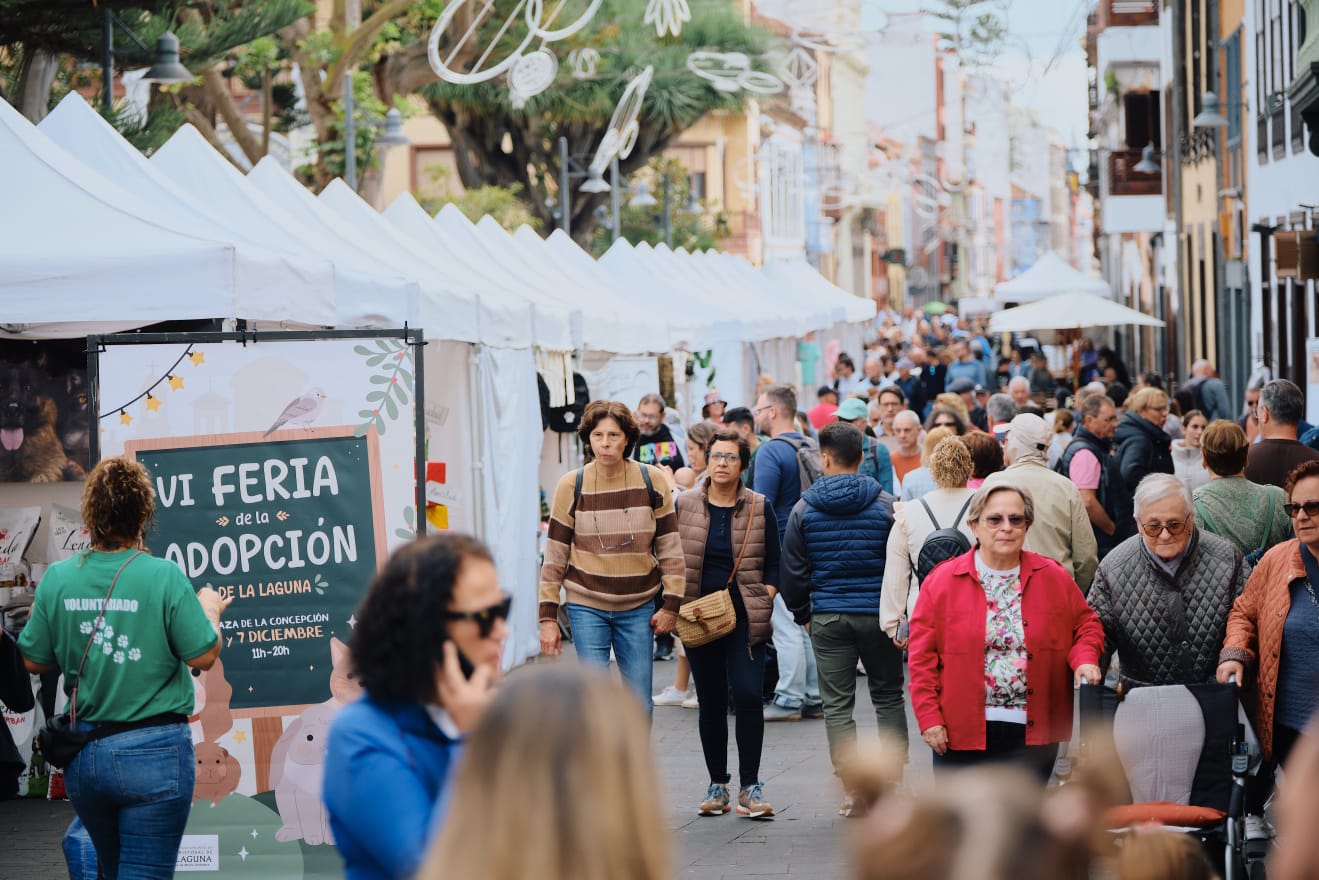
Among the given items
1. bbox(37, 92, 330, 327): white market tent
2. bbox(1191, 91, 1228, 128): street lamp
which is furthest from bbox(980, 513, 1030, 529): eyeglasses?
bbox(1191, 91, 1228, 128): street lamp

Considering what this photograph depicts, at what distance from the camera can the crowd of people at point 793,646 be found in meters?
2.46

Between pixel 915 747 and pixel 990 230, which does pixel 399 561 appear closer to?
pixel 915 747

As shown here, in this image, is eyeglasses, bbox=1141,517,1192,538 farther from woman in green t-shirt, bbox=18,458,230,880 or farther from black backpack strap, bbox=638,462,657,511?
woman in green t-shirt, bbox=18,458,230,880

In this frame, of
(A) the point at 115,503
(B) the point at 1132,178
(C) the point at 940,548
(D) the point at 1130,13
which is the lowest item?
(C) the point at 940,548

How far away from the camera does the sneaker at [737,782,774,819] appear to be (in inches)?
333

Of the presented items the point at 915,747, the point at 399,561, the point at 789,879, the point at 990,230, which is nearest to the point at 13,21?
the point at 915,747

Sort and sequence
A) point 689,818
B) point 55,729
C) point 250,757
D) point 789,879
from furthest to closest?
point 689,818 < point 789,879 < point 250,757 < point 55,729

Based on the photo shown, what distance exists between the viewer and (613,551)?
835 centimetres

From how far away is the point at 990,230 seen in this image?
131500 mm

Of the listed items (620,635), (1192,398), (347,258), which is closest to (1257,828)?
(620,635)

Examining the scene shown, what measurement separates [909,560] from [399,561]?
189 inches

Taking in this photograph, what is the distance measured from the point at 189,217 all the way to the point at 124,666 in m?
3.79

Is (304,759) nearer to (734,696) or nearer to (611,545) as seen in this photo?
(611,545)

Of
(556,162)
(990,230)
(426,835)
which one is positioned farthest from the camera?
(990,230)
